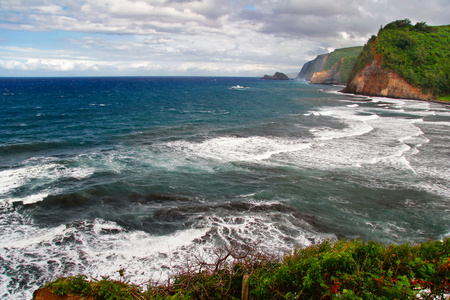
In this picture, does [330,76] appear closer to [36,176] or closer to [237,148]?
[237,148]

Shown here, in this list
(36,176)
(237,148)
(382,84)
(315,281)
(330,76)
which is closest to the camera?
(315,281)

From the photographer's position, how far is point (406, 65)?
73000 millimetres

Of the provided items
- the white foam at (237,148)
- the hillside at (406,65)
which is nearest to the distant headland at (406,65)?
the hillside at (406,65)

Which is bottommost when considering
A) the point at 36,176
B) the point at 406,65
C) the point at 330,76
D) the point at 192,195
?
the point at 192,195

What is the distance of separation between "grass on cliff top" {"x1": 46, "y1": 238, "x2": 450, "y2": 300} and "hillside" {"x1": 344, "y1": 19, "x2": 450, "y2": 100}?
258 ft

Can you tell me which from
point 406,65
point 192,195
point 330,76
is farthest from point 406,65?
point 330,76

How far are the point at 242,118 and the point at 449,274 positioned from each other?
39.4 meters

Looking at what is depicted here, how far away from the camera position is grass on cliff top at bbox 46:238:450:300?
6.39 meters

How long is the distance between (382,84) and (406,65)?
23.3ft

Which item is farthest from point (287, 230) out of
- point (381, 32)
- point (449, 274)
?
point (381, 32)

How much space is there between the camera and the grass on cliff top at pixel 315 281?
252 inches

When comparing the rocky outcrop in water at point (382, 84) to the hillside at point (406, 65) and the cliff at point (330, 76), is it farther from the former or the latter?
the cliff at point (330, 76)

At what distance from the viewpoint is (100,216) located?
14.8 meters

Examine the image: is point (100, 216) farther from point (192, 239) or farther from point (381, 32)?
point (381, 32)
